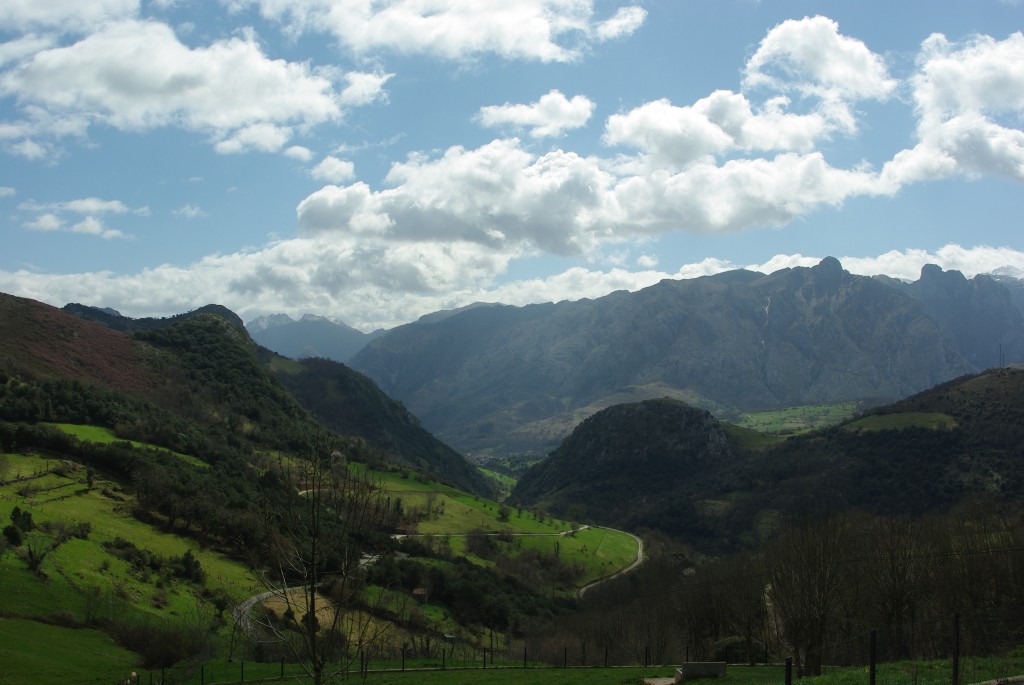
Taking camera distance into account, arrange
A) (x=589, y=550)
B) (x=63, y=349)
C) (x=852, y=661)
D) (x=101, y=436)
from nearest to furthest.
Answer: (x=852, y=661), (x=101, y=436), (x=589, y=550), (x=63, y=349)

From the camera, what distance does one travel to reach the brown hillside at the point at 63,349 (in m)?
149

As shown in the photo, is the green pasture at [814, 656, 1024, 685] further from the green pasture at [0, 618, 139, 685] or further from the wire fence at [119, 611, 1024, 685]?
the green pasture at [0, 618, 139, 685]

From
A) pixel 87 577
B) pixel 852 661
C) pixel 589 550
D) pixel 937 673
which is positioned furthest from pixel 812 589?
pixel 589 550

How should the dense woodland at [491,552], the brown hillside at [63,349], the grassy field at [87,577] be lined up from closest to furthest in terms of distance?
the dense woodland at [491,552] < the grassy field at [87,577] < the brown hillside at [63,349]

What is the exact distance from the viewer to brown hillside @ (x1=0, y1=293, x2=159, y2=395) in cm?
14875

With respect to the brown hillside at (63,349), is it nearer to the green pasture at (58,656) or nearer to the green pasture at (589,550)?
the green pasture at (58,656)

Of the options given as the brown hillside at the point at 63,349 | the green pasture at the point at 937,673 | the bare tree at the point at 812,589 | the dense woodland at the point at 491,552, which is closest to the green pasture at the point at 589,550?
the dense woodland at the point at 491,552

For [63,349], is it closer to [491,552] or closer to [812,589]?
[491,552]

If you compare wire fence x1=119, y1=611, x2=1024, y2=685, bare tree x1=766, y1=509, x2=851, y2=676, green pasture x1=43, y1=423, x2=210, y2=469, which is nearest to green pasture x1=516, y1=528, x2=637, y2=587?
green pasture x1=43, y1=423, x2=210, y2=469

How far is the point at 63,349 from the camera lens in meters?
165

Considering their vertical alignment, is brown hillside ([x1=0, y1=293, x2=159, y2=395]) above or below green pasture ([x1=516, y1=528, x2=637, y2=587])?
above

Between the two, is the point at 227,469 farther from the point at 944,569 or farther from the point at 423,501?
the point at 944,569

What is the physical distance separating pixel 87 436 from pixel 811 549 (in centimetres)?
10844

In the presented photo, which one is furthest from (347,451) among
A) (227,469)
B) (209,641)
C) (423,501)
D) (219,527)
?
(209,641)
